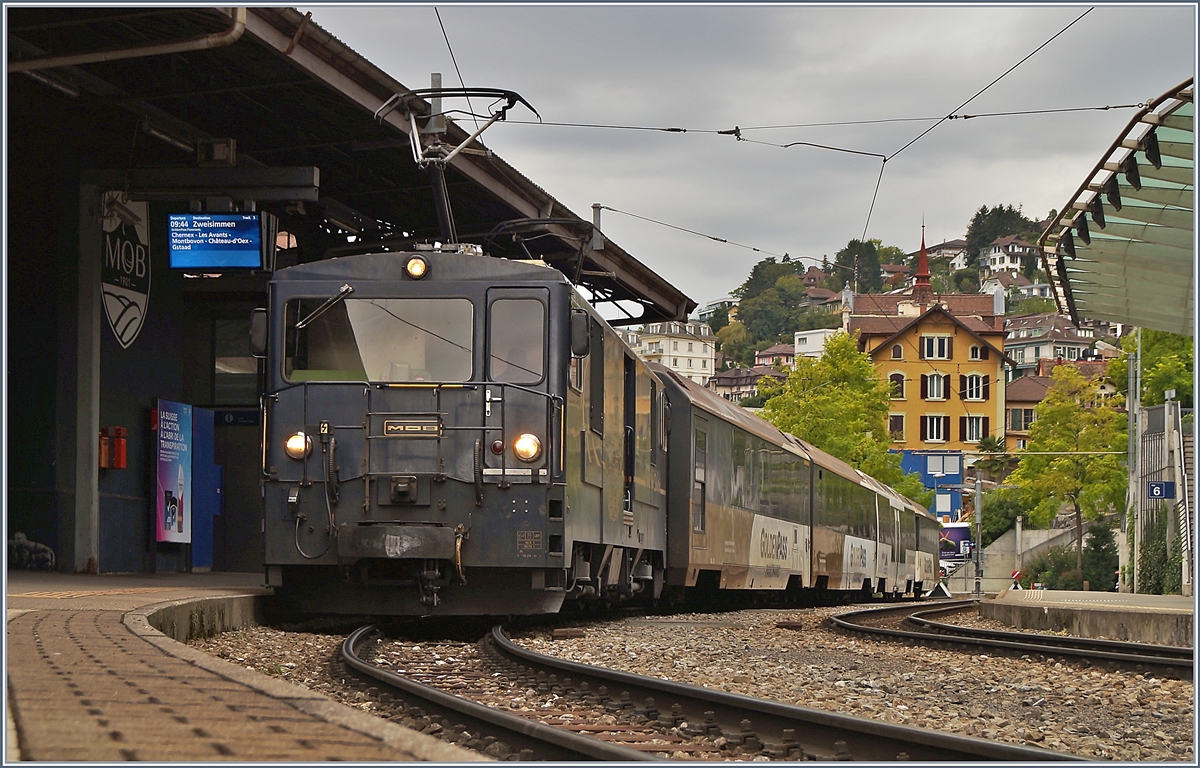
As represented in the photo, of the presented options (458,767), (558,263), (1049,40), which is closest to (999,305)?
(558,263)

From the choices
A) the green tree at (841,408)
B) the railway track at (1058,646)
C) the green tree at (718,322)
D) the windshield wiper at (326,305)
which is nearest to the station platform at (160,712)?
the windshield wiper at (326,305)

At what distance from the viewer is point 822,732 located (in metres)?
6.30

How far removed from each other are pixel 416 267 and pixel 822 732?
6.82 m

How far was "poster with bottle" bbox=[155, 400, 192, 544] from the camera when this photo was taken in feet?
62.0

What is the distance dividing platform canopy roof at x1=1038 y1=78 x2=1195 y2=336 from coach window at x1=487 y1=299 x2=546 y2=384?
5.30 m

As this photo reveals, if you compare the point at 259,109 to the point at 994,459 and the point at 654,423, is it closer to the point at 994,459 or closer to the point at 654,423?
the point at 654,423

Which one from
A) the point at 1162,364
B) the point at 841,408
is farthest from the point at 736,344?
the point at 1162,364

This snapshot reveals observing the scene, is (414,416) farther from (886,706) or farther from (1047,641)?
(1047,641)

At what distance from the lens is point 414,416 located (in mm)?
11539

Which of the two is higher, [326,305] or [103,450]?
[326,305]

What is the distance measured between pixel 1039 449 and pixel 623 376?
156 feet

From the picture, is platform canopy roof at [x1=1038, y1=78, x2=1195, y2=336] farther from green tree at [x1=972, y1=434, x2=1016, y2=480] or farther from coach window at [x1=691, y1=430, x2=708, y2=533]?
green tree at [x1=972, y1=434, x2=1016, y2=480]

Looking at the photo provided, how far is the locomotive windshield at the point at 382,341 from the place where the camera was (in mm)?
11742

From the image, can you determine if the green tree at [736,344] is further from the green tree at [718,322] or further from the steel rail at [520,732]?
the steel rail at [520,732]
